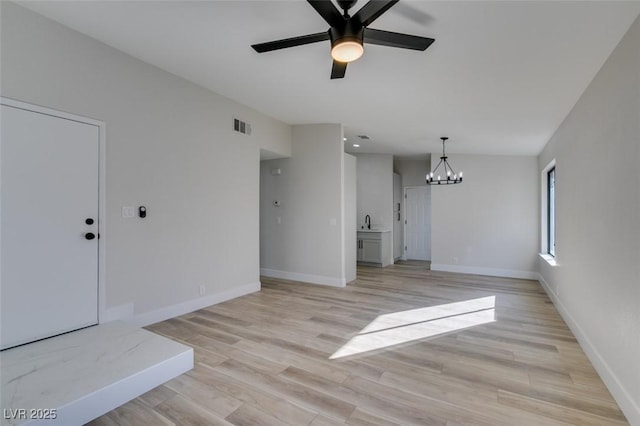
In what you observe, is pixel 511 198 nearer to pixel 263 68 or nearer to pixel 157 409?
pixel 263 68

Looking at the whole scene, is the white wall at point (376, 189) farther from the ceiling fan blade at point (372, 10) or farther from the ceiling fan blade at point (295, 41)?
the ceiling fan blade at point (372, 10)

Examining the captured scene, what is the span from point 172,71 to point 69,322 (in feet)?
8.96

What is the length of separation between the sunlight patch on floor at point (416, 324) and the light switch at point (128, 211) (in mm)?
2464

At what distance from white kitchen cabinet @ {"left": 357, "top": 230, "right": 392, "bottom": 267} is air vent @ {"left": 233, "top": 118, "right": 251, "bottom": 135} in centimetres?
379

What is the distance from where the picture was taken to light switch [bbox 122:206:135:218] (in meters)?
3.15

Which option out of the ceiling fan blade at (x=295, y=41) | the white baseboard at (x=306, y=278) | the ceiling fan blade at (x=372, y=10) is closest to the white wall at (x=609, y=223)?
the ceiling fan blade at (x=372, y=10)

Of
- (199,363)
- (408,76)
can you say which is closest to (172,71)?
(408,76)

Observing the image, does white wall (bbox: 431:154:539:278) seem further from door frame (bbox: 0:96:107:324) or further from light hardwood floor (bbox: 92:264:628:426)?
door frame (bbox: 0:96:107:324)

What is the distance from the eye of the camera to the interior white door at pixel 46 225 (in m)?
2.40

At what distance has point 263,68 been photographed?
3238mm

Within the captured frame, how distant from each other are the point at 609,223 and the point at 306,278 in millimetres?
4176

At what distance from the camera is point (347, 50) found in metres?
2.03

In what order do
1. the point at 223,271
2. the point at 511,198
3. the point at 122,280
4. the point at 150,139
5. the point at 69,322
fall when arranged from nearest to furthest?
the point at 69,322 < the point at 122,280 < the point at 150,139 < the point at 223,271 < the point at 511,198

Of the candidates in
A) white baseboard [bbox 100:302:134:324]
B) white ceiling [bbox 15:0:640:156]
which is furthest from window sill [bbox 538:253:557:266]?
white baseboard [bbox 100:302:134:324]
